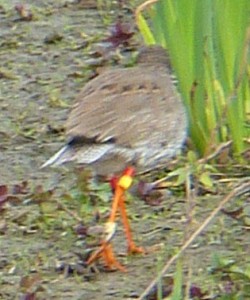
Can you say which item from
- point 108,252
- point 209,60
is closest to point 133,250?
point 108,252

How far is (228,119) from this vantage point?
5.65m

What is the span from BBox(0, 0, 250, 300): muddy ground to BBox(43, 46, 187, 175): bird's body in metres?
0.25

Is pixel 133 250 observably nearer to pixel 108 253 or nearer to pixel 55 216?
pixel 108 253

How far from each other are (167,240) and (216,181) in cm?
64

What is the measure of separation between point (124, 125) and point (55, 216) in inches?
21.4

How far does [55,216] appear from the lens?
5.29 metres

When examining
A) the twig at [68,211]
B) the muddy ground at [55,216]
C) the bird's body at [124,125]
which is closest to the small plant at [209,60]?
the bird's body at [124,125]

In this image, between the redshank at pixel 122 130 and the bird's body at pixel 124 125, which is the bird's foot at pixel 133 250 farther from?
the bird's body at pixel 124 125

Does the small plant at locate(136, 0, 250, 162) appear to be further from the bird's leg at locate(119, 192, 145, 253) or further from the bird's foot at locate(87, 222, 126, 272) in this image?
the bird's foot at locate(87, 222, 126, 272)

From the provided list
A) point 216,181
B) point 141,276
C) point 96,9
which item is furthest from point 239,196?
point 96,9

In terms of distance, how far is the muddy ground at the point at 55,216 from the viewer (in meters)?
4.72

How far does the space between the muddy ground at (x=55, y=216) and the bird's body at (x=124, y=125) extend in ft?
0.82

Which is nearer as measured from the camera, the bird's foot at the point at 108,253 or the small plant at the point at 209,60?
the bird's foot at the point at 108,253

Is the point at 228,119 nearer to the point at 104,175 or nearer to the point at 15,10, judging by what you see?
the point at 104,175
